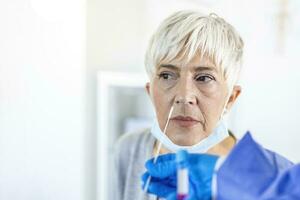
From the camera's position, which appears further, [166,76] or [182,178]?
[166,76]

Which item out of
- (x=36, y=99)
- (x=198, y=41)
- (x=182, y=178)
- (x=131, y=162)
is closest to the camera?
(x=182, y=178)

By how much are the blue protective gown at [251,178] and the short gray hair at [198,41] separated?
0.89 ft

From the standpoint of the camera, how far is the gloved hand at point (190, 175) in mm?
530

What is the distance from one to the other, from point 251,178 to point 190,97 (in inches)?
10.9

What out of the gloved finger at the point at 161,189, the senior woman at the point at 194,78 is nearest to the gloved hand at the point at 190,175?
the gloved finger at the point at 161,189

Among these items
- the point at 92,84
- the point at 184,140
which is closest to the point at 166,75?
the point at 184,140

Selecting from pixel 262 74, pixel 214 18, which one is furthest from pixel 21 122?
pixel 262 74

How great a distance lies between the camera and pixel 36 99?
2.93 ft

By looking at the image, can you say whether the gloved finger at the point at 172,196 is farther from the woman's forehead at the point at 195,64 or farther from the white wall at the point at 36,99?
the white wall at the point at 36,99

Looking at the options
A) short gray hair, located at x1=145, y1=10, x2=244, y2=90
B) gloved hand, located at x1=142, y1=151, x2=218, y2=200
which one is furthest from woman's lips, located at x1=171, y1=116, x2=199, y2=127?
gloved hand, located at x1=142, y1=151, x2=218, y2=200

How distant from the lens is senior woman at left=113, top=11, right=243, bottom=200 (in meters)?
0.78

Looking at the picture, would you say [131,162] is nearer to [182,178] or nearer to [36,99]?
[36,99]

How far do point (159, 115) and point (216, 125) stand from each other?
110 mm

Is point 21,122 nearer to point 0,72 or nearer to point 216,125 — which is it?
point 0,72
